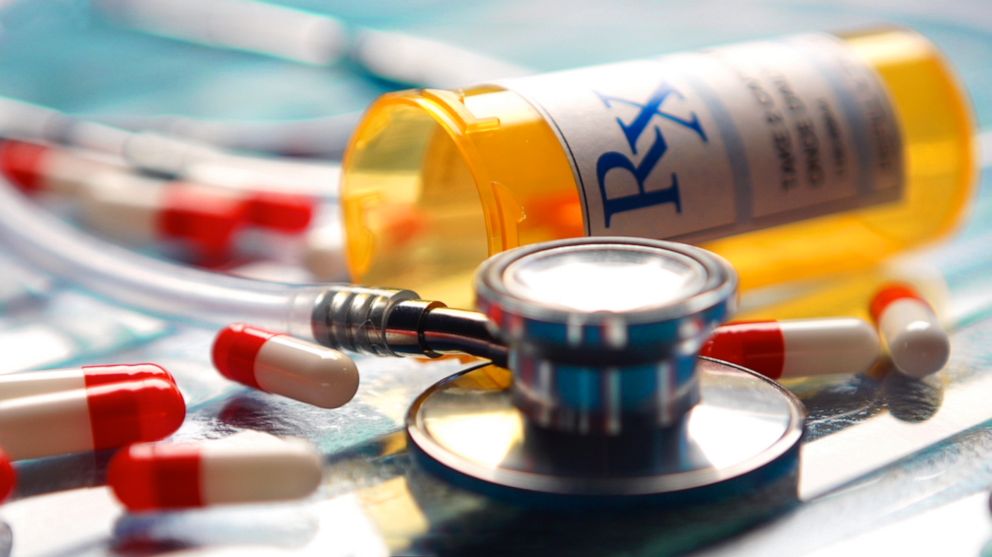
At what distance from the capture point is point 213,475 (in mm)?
754

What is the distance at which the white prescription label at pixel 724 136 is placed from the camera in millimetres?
1034

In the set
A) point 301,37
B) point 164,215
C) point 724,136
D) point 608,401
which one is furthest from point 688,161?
point 301,37

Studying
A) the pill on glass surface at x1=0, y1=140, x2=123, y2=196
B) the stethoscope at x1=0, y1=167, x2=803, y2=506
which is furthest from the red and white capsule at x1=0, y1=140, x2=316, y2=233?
the stethoscope at x1=0, y1=167, x2=803, y2=506

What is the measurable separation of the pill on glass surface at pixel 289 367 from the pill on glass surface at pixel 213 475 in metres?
0.16

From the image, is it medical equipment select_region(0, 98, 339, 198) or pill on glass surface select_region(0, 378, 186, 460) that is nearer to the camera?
pill on glass surface select_region(0, 378, 186, 460)

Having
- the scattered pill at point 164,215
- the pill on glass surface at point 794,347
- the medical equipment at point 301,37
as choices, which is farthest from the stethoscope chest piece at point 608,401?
the medical equipment at point 301,37

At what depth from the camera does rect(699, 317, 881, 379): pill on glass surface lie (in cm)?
96

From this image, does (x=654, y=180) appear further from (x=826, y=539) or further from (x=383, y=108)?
(x=826, y=539)

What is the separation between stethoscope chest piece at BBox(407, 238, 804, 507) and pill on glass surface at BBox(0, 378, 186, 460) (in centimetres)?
18

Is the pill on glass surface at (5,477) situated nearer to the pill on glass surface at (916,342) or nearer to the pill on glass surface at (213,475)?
the pill on glass surface at (213,475)

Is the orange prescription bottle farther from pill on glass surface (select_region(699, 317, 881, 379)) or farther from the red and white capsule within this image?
the red and white capsule

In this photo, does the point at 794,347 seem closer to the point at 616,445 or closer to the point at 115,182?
the point at 616,445

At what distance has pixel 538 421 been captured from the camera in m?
0.81

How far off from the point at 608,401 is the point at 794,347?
25 centimetres
